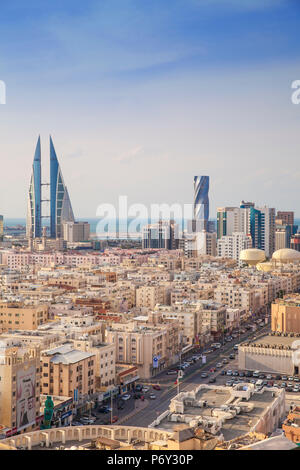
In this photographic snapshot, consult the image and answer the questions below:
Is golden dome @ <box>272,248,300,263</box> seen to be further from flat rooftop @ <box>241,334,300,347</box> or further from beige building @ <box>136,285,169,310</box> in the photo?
flat rooftop @ <box>241,334,300,347</box>

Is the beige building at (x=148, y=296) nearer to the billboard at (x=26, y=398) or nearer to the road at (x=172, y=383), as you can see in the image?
the road at (x=172, y=383)

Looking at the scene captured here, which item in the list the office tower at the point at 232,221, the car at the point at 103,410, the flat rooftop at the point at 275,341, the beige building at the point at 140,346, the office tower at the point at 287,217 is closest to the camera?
the car at the point at 103,410

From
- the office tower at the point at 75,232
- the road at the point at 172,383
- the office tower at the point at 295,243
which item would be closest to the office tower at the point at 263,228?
the office tower at the point at 295,243

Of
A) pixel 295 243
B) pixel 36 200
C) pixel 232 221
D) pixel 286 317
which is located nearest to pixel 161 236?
pixel 232 221

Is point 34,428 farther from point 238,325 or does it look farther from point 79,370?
point 238,325

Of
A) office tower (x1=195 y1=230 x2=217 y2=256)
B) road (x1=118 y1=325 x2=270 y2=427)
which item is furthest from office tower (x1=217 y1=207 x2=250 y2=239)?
road (x1=118 y1=325 x2=270 y2=427)

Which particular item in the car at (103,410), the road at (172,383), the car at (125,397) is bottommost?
the car at (103,410)

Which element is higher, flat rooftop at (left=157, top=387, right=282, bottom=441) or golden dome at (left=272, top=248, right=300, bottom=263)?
golden dome at (left=272, top=248, right=300, bottom=263)
